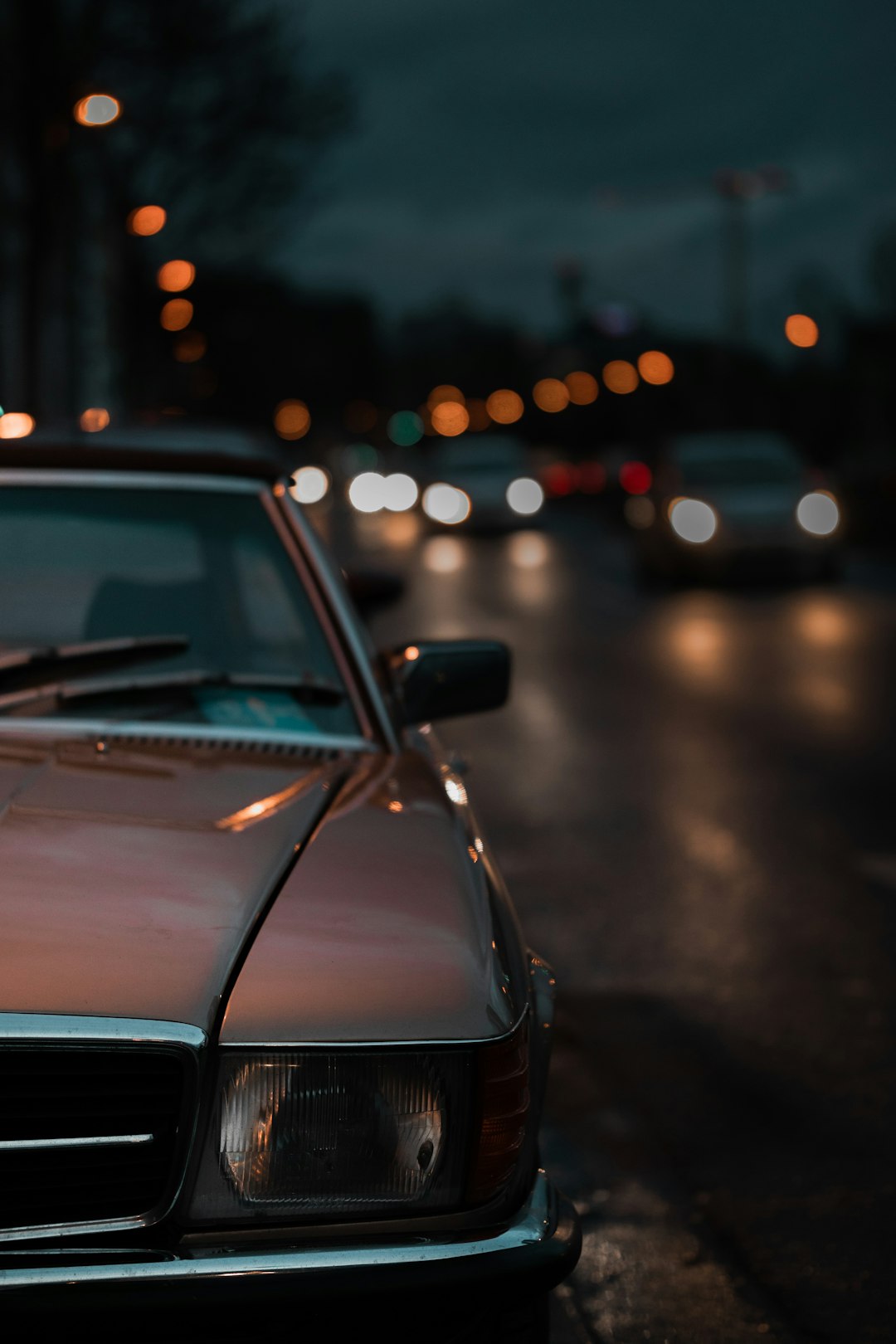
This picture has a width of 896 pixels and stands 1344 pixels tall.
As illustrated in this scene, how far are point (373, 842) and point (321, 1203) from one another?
2.16 ft

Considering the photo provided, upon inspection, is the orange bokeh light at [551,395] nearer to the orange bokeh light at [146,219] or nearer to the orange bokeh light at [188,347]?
the orange bokeh light at [188,347]

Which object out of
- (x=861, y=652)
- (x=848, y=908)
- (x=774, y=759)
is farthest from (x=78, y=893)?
(x=861, y=652)

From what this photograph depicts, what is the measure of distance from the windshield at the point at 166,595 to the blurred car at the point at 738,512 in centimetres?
1655

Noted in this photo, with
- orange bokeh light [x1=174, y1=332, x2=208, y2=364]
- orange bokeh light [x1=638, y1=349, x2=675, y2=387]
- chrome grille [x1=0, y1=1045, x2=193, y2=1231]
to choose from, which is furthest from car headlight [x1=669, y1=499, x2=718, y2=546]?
orange bokeh light [x1=638, y1=349, x2=675, y2=387]

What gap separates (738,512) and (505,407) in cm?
10335

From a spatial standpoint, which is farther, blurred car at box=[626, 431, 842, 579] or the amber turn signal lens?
blurred car at box=[626, 431, 842, 579]

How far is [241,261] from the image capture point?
3494cm

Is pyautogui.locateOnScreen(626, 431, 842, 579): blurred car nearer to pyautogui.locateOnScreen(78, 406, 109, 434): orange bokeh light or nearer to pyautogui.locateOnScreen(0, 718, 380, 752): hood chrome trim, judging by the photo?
pyautogui.locateOnScreen(78, 406, 109, 434): orange bokeh light

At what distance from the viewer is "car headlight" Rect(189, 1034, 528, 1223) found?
2.05 metres

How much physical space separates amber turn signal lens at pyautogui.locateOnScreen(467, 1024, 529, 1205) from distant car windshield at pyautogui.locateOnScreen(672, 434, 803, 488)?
61.8 ft

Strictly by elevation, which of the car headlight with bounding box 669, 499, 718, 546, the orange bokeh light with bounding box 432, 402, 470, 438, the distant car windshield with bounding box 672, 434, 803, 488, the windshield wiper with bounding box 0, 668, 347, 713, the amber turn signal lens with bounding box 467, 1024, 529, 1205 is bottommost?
the orange bokeh light with bounding box 432, 402, 470, 438

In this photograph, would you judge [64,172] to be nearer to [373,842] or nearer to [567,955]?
[567,955]

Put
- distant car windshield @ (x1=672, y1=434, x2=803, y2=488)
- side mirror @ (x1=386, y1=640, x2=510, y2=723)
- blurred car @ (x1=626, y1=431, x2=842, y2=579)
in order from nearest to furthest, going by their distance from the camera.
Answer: side mirror @ (x1=386, y1=640, x2=510, y2=723) → blurred car @ (x1=626, y1=431, x2=842, y2=579) → distant car windshield @ (x1=672, y1=434, x2=803, y2=488)

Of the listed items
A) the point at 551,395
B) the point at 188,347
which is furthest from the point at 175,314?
the point at 551,395
